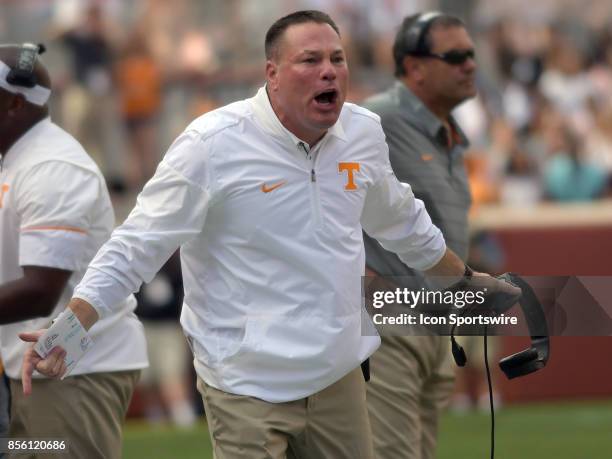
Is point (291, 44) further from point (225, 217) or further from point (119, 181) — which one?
point (119, 181)

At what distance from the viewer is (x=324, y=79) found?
5477 mm

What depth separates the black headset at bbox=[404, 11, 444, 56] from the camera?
7719 millimetres

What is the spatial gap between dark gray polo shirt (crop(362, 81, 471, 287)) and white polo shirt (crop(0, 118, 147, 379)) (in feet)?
4.50

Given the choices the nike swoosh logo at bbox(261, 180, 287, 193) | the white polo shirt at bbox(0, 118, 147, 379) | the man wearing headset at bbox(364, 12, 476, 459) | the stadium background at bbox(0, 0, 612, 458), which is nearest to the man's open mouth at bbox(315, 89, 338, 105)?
the nike swoosh logo at bbox(261, 180, 287, 193)

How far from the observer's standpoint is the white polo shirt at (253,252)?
5.36 meters

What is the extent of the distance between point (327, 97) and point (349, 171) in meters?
0.31

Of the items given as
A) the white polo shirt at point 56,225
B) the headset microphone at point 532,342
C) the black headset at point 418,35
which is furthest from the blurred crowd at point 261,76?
the headset microphone at point 532,342

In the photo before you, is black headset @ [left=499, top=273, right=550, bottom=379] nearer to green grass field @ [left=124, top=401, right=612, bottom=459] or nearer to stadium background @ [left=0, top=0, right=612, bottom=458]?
green grass field @ [left=124, top=401, right=612, bottom=459]

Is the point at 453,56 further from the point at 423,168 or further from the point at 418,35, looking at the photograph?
the point at 423,168

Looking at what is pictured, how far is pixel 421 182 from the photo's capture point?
724 centimetres

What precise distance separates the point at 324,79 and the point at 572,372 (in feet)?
33.7

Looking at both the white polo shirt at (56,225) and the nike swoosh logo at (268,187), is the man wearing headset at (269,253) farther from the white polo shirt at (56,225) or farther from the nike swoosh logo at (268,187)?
the white polo shirt at (56,225)

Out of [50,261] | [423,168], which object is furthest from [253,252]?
[423,168]

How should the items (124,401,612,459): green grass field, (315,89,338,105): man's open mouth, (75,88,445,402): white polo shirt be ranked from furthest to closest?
(124,401,612,459): green grass field, (315,89,338,105): man's open mouth, (75,88,445,402): white polo shirt
